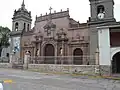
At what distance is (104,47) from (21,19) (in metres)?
18.8

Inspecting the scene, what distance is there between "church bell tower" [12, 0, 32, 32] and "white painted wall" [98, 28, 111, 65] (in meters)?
17.6

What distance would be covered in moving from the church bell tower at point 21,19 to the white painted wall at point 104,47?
57.7 ft

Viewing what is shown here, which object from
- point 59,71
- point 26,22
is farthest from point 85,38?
point 26,22

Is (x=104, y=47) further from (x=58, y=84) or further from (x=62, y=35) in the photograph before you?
(x=62, y=35)

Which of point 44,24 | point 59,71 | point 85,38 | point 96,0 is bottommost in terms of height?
point 59,71

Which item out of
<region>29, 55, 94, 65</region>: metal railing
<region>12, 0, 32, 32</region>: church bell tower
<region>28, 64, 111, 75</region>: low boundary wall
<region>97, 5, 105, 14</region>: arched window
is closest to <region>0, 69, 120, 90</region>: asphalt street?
<region>28, 64, 111, 75</region>: low boundary wall

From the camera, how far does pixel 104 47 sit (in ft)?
51.9

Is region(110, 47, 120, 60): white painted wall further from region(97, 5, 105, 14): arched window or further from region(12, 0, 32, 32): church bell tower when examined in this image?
region(12, 0, 32, 32): church bell tower

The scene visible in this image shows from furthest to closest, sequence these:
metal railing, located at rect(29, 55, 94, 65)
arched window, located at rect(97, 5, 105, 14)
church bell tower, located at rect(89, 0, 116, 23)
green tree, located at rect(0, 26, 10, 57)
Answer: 1. green tree, located at rect(0, 26, 10, 57)
2. arched window, located at rect(97, 5, 105, 14)
3. church bell tower, located at rect(89, 0, 116, 23)
4. metal railing, located at rect(29, 55, 94, 65)

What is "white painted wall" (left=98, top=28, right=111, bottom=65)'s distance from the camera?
51.0 ft

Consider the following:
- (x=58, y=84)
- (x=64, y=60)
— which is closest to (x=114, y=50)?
(x=64, y=60)

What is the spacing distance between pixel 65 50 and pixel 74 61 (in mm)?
4083

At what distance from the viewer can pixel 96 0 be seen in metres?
21.5

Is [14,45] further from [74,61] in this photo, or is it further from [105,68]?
[105,68]
